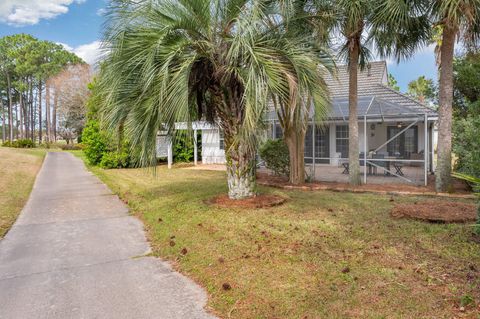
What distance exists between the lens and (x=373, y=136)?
18.1 metres

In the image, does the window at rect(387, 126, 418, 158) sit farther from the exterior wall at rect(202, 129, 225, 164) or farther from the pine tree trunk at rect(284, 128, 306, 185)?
the exterior wall at rect(202, 129, 225, 164)

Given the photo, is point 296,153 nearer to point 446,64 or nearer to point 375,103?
point 446,64

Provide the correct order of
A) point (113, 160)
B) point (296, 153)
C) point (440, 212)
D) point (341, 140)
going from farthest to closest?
point (113, 160) < point (341, 140) < point (296, 153) < point (440, 212)

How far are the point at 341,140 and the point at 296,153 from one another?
743 centimetres

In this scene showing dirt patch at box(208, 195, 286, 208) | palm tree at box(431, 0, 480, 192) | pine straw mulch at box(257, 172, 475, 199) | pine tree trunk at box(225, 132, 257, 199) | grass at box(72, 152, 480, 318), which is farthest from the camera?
pine straw mulch at box(257, 172, 475, 199)

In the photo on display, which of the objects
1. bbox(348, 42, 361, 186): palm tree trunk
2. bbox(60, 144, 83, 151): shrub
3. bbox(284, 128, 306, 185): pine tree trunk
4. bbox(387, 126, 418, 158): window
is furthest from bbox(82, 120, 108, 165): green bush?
bbox(60, 144, 83, 151): shrub

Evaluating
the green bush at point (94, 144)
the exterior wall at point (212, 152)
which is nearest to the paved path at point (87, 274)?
the green bush at point (94, 144)

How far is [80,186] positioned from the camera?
12.9m

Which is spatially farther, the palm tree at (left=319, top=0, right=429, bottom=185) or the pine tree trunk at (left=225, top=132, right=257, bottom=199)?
the palm tree at (left=319, top=0, right=429, bottom=185)

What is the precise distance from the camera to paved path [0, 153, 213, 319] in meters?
3.52

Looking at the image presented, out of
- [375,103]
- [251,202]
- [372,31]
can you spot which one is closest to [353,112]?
[372,31]

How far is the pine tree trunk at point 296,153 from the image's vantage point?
10.7 m

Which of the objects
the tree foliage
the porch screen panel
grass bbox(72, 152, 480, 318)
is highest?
the tree foliage

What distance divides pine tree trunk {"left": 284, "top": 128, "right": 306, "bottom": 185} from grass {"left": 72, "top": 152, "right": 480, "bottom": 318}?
10.7ft
